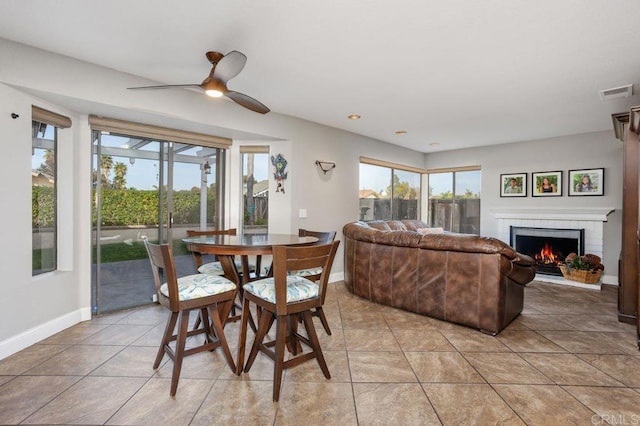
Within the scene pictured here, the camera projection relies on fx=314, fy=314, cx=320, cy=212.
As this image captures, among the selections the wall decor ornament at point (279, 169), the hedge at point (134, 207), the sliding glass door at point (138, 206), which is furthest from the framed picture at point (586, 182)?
the hedge at point (134, 207)

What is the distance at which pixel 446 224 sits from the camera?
6.94m

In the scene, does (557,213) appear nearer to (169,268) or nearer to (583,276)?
(583,276)

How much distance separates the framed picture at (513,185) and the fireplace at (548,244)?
654 mm

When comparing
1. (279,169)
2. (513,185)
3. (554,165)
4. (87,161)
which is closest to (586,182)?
(554,165)

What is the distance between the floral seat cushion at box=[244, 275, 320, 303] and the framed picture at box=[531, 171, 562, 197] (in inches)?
207

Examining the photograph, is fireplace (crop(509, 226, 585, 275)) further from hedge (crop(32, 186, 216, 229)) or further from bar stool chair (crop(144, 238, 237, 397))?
hedge (crop(32, 186, 216, 229))

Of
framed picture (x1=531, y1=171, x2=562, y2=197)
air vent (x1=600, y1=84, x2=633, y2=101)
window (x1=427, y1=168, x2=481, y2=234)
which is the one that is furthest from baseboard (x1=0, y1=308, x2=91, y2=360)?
framed picture (x1=531, y1=171, x2=562, y2=197)

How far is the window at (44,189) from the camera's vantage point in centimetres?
281

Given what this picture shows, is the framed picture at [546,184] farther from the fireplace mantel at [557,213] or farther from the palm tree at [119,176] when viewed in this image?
the palm tree at [119,176]

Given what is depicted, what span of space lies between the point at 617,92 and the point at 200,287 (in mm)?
4381

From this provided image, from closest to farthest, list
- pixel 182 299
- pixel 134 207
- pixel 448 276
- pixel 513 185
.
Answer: pixel 182 299, pixel 448 276, pixel 134 207, pixel 513 185

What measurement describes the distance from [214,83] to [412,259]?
250 cm

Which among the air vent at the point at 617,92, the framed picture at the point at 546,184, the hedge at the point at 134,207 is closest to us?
the hedge at the point at 134,207

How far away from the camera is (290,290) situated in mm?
2049
